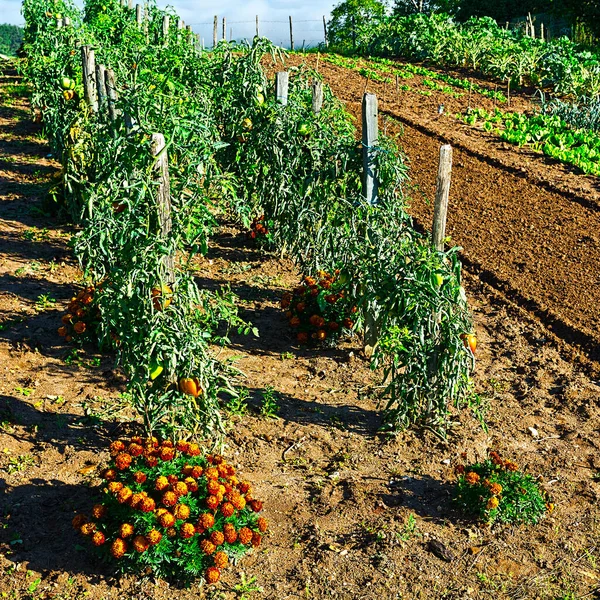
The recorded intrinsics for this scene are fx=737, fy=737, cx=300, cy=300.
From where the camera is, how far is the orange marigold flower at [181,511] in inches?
136

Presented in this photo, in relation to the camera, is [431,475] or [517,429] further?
→ [517,429]

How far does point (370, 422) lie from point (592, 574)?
167 cm

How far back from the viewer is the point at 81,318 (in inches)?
215

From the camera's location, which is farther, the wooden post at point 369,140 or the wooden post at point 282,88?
the wooden post at point 282,88

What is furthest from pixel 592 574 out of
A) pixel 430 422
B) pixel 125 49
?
pixel 125 49

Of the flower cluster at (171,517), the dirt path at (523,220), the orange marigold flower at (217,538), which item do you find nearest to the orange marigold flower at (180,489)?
the flower cluster at (171,517)

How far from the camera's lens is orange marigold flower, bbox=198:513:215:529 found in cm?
346

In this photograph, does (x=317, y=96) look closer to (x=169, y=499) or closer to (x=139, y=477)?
(x=139, y=477)

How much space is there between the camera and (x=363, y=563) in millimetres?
3779

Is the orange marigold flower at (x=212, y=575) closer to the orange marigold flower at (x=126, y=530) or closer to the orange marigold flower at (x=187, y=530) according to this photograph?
the orange marigold flower at (x=187, y=530)

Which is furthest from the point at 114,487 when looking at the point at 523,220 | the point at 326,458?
the point at 523,220

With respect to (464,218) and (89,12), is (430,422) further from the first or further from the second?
(89,12)

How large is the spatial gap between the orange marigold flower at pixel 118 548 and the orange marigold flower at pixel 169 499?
26cm

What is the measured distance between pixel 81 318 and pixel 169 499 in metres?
2.39
